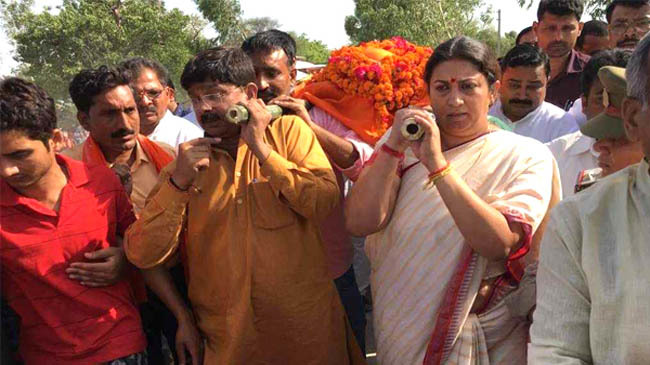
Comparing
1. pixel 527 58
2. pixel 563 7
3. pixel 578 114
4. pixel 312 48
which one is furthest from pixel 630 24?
pixel 312 48

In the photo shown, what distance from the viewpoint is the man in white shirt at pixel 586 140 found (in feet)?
10.3

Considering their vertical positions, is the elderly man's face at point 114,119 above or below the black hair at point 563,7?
below

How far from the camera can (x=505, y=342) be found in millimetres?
2318

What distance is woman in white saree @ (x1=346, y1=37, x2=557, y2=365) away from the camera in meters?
2.18

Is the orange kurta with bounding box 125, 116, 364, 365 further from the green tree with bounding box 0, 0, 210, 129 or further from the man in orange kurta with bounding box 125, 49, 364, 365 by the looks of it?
the green tree with bounding box 0, 0, 210, 129

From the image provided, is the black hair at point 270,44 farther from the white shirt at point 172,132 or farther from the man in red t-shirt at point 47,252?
the man in red t-shirt at point 47,252

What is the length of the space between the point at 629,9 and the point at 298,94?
3077mm

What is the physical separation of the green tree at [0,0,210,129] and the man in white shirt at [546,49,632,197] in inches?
1198

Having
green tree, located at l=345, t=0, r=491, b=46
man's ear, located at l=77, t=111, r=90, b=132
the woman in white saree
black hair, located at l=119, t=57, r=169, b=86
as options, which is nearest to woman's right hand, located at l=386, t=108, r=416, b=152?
the woman in white saree

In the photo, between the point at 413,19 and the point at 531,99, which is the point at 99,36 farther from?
the point at 531,99

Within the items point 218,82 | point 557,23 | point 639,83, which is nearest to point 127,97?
point 218,82

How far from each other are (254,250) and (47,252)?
2.58 ft

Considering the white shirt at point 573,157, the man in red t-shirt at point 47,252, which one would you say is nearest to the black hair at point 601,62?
the white shirt at point 573,157

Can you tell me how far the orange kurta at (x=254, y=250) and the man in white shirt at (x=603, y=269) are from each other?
0.97 meters
